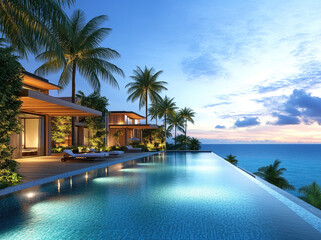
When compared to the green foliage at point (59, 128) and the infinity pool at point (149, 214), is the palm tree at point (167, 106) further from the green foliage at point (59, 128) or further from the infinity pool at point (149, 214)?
the infinity pool at point (149, 214)

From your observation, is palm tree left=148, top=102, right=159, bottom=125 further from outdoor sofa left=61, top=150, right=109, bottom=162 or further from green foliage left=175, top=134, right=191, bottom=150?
outdoor sofa left=61, top=150, right=109, bottom=162

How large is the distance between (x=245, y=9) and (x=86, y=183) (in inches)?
682

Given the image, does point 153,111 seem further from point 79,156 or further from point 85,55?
point 79,156

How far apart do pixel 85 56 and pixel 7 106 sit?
11.4 metres

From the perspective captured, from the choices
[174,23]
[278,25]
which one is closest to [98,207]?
[278,25]

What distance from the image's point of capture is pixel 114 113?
29.9 metres

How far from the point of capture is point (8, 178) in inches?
247

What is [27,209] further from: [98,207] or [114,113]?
[114,113]

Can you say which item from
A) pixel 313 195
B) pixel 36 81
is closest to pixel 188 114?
pixel 313 195

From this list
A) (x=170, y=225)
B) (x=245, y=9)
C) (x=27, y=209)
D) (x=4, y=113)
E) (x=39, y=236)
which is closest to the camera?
(x=39, y=236)

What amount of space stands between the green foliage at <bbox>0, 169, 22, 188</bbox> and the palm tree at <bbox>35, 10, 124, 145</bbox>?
10239mm

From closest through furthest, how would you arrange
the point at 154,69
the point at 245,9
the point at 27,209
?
1. the point at 27,209
2. the point at 245,9
3. the point at 154,69

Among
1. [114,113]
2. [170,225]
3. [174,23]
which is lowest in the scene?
[170,225]

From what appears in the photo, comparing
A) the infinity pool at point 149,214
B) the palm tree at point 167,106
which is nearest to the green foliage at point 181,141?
the palm tree at point 167,106
